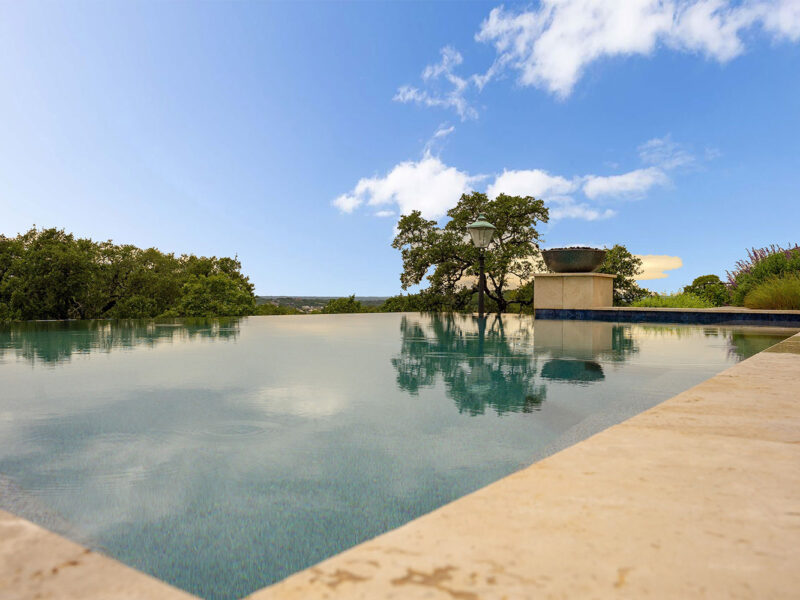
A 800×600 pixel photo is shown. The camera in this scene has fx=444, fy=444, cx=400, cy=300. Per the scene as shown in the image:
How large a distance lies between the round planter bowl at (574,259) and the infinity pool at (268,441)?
794 centimetres

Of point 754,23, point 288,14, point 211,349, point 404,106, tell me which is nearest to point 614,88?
point 754,23

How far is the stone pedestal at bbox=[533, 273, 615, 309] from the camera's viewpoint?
39.8 feet

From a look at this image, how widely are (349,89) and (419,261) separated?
342 inches

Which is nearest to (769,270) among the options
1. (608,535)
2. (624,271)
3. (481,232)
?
(624,271)

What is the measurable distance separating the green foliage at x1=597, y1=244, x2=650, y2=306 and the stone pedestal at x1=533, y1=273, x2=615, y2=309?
4.26m

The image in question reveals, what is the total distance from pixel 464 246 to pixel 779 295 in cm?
991

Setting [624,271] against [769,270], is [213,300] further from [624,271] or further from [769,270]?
[769,270]

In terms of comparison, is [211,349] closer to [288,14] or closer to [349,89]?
[288,14]

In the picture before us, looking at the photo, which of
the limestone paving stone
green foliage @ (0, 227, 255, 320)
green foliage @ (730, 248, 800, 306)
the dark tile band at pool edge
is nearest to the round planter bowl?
the dark tile band at pool edge

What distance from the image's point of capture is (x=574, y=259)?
1193 centimetres

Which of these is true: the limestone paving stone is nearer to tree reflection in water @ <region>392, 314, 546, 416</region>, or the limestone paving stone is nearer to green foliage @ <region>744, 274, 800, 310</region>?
tree reflection in water @ <region>392, 314, 546, 416</region>

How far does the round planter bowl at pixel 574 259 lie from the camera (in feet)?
38.6

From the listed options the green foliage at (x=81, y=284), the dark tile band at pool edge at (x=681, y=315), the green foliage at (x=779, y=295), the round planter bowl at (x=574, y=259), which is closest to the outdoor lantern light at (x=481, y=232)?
the round planter bowl at (x=574, y=259)

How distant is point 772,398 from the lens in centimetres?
198
